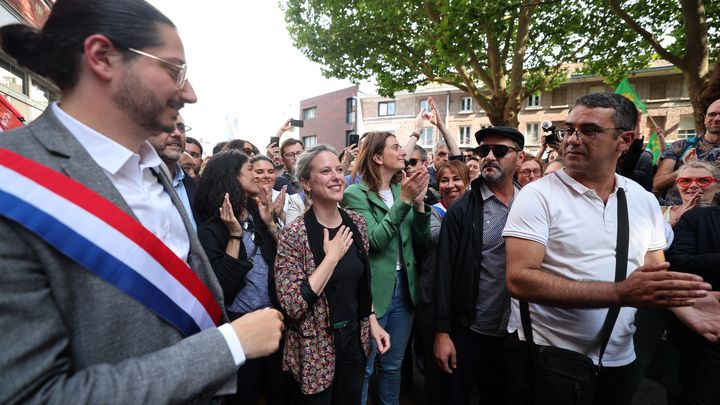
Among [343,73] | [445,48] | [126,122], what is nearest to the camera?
[126,122]

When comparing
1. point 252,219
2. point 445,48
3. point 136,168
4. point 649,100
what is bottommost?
point 252,219

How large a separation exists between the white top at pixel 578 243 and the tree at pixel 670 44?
6094 mm

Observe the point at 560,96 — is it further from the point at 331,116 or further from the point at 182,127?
the point at 182,127

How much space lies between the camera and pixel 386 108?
38594 millimetres

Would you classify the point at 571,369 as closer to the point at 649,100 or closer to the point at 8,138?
the point at 8,138

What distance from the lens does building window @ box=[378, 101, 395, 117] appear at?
126ft

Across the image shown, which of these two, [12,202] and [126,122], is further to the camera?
[126,122]

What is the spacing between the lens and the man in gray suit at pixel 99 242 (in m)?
0.79

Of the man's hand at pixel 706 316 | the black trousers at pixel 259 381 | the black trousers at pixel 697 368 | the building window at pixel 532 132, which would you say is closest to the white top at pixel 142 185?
the black trousers at pixel 259 381

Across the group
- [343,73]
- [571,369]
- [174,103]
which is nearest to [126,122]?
[174,103]

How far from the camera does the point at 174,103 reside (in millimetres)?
1182

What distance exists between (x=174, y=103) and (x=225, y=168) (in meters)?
1.90

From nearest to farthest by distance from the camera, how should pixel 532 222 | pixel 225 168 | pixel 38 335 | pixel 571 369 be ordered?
pixel 38 335
pixel 571 369
pixel 532 222
pixel 225 168

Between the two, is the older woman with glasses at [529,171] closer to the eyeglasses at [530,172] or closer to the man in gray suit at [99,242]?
the eyeglasses at [530,172]
